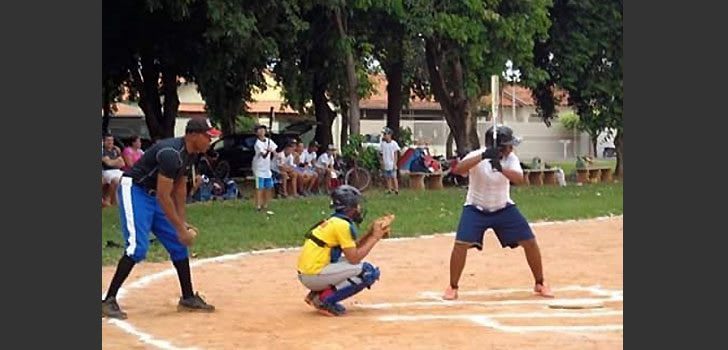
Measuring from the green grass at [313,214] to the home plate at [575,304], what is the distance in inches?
227

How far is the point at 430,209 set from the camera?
22.6 metres

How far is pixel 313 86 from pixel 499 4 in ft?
20.5

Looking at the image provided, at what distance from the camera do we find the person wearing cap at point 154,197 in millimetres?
9312

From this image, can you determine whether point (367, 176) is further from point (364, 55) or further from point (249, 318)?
point (249, 318)

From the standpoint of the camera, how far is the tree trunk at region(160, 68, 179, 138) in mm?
32406

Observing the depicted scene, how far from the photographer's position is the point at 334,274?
968 centimetres

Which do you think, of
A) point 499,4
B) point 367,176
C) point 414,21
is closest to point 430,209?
point 367,176

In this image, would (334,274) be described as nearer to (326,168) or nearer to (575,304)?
(575,304)

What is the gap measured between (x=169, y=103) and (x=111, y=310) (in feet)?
77.5

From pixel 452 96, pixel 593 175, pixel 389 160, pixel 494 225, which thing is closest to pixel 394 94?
pixel 452 96

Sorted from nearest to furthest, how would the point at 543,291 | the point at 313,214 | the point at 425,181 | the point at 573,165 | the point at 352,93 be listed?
1. the point at 543,291
2. the point at 313,214
3. the point at 352,93
4. the point at 425,181
5. the point at 573,165

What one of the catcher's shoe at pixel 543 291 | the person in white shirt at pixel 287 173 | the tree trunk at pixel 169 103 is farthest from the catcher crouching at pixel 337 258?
the tree trunk at pixel 169 103

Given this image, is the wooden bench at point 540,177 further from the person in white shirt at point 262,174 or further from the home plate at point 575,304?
the home plate at point 575,304

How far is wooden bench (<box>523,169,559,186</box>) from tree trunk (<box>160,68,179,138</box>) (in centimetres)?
1067
